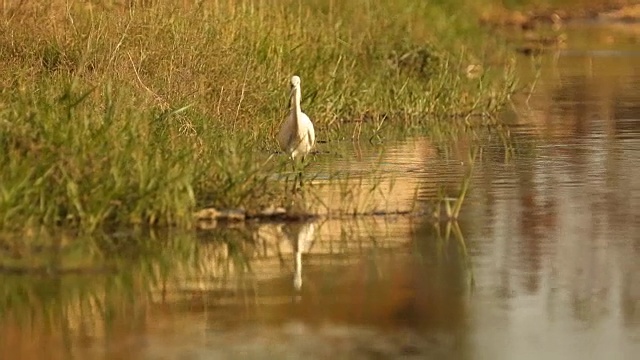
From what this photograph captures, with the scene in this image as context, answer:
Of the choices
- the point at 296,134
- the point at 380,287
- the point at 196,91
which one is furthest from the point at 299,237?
the point at 196,91

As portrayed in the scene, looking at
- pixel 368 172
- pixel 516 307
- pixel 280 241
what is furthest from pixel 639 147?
pixel 516 307

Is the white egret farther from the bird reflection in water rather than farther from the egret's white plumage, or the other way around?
the bird reflection in water

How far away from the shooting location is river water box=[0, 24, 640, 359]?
7538 millimetres

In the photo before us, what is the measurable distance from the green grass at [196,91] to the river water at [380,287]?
0.50 meters

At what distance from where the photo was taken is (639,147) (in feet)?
54.5

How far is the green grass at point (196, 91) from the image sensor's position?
10758 millimetres

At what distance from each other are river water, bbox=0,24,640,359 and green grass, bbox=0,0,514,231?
19.9 inches

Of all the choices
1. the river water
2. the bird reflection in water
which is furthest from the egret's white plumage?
the bird reflection in water

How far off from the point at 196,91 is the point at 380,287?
21.4 ft

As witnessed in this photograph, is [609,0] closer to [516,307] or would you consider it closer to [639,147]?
[639,147]

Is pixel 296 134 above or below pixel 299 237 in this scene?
above

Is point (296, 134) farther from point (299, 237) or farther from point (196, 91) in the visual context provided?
point (299, 237)

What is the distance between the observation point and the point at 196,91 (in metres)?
15.2

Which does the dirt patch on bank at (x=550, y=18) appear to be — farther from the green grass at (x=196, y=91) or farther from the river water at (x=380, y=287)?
the river water at (x=380, y=287)
